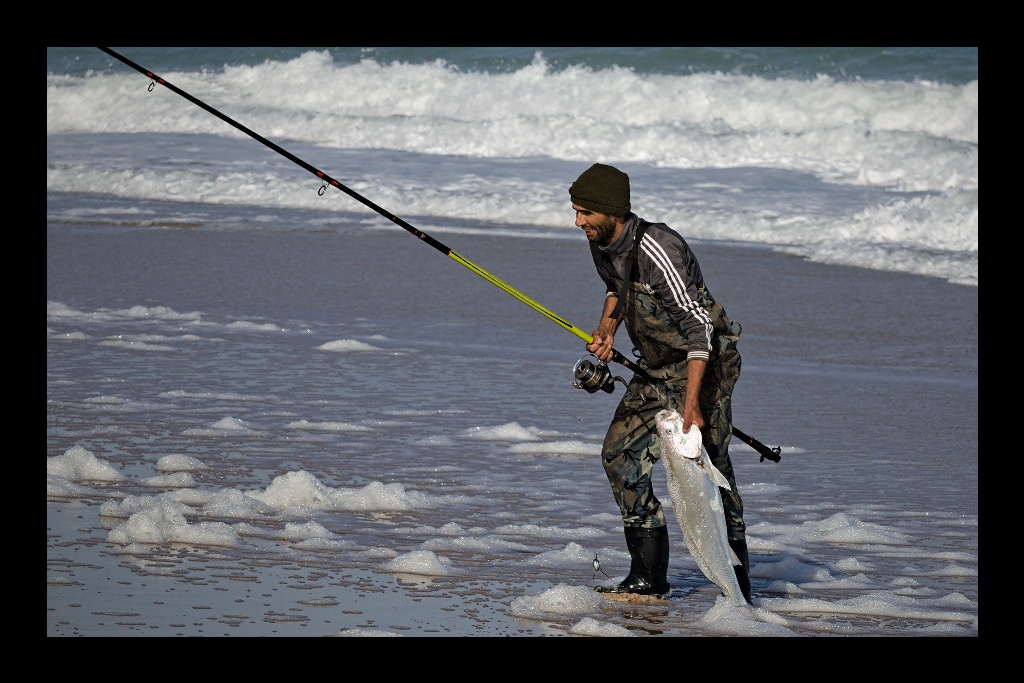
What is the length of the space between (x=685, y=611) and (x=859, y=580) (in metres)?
0.83

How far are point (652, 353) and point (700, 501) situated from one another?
0.55 metres

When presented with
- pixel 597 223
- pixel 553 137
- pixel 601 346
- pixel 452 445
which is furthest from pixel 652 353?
pixel 553 137

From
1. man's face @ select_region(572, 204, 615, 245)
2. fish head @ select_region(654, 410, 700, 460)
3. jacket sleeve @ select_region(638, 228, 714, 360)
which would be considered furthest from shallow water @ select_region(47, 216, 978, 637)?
man's face @ select_region(572, 204, 615, 245)

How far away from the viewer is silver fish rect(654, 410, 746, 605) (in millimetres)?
5324

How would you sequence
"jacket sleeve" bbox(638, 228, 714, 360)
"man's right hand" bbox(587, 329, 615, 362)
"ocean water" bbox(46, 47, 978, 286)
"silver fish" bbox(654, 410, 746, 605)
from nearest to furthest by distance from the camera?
"jacket sleeve" bbox(638, 228, 714, 360) < "silver fish" bbox(654, 410, 746, 605) < "man's right hand" bbox(587, 329, 615, 362) < "ocean water" bbox(46, 47, 978, 286)

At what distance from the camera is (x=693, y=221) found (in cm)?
1797

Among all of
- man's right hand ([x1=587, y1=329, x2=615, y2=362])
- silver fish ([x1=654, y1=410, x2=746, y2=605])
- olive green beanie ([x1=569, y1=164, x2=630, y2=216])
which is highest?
olive green beanie ([x1=569, y1=164, x2=630, y2=216])

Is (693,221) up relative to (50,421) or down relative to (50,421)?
up

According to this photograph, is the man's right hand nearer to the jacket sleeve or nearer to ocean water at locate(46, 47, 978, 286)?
the jacket sleeve

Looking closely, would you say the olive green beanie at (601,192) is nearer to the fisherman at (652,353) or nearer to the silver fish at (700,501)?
the fisherman at (652,353)

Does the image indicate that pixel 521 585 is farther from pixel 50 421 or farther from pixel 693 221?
pixel 693 221

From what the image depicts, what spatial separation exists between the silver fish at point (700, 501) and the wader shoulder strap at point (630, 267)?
1.32ft

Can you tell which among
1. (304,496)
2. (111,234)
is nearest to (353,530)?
(304,496)

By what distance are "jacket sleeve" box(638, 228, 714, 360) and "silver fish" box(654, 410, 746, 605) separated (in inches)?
12.9
